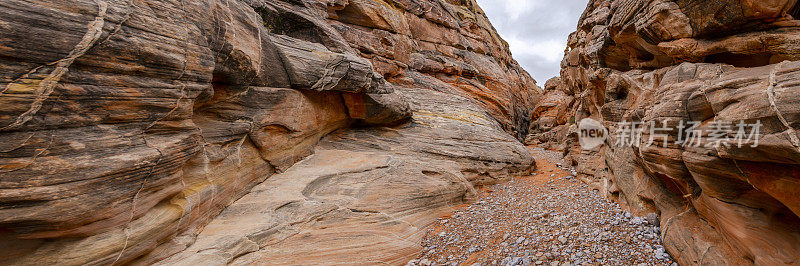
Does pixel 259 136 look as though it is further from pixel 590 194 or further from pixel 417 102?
pixel 590 194

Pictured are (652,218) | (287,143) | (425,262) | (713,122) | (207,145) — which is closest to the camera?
(713,122)

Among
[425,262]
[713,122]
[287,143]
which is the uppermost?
[713,122]

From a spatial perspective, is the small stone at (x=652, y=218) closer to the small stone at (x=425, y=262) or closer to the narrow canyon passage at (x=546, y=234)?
the narrow canyon passage at (x=546, y=234)

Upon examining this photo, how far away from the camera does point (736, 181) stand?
18.6 feet

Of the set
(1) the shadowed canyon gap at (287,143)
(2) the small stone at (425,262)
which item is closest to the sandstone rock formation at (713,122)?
(1) the shadowed canyon gap at (287,143)

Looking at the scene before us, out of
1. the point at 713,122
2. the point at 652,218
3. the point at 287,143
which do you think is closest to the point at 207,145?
the point at 287,143

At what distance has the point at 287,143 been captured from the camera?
1202 cm

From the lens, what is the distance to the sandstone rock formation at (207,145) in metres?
5.02

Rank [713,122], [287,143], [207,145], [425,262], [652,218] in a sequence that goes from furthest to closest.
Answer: [287,143] < [207,145] < [652,218] < [425,262] < [713,122]

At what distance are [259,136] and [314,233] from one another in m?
4.99

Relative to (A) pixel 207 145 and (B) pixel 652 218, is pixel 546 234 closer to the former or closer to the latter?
(B) pixel 652 218

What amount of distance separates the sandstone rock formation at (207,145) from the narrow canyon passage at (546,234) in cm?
136

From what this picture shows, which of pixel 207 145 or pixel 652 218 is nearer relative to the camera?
pixel 652 218

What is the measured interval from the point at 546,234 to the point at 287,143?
11.4 metres
